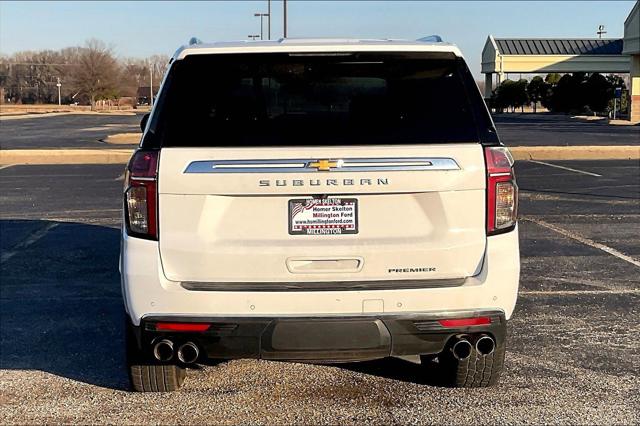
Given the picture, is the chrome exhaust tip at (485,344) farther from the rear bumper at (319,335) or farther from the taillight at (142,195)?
the taillight at (142,195)

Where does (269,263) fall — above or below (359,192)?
below

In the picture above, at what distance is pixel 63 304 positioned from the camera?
6.80 meters

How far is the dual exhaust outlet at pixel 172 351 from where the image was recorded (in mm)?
4047

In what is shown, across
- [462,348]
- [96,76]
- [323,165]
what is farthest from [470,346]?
[96,76]

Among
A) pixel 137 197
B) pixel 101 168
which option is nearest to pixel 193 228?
pixel 137 197

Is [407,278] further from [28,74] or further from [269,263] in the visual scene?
[28,74]

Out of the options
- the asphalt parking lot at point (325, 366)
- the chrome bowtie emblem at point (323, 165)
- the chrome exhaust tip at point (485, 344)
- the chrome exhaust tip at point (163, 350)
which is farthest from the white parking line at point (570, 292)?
the chrome exhaust tip at point (163, 350)

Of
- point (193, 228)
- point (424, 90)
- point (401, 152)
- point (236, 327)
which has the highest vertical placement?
point (424, 90)

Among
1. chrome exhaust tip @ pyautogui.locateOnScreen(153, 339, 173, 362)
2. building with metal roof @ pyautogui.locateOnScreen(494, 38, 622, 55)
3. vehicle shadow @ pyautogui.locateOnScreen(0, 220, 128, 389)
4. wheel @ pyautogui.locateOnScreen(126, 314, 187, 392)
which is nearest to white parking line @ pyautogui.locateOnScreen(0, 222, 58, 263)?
vehicle shadow @ pyautogui.locateOnScreen(0, 220, 128, 389)

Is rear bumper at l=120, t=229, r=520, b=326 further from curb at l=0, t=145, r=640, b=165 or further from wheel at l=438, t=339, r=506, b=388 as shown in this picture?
curb at l=0, t=145, r=640, b=165

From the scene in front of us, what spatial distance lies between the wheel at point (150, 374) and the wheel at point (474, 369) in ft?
5.07

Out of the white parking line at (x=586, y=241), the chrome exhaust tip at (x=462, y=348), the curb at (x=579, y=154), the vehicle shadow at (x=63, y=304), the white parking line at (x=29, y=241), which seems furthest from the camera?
the curb at (x=579, y=154)

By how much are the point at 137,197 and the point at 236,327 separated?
809 millimetres

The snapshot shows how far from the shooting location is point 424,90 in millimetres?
4129
